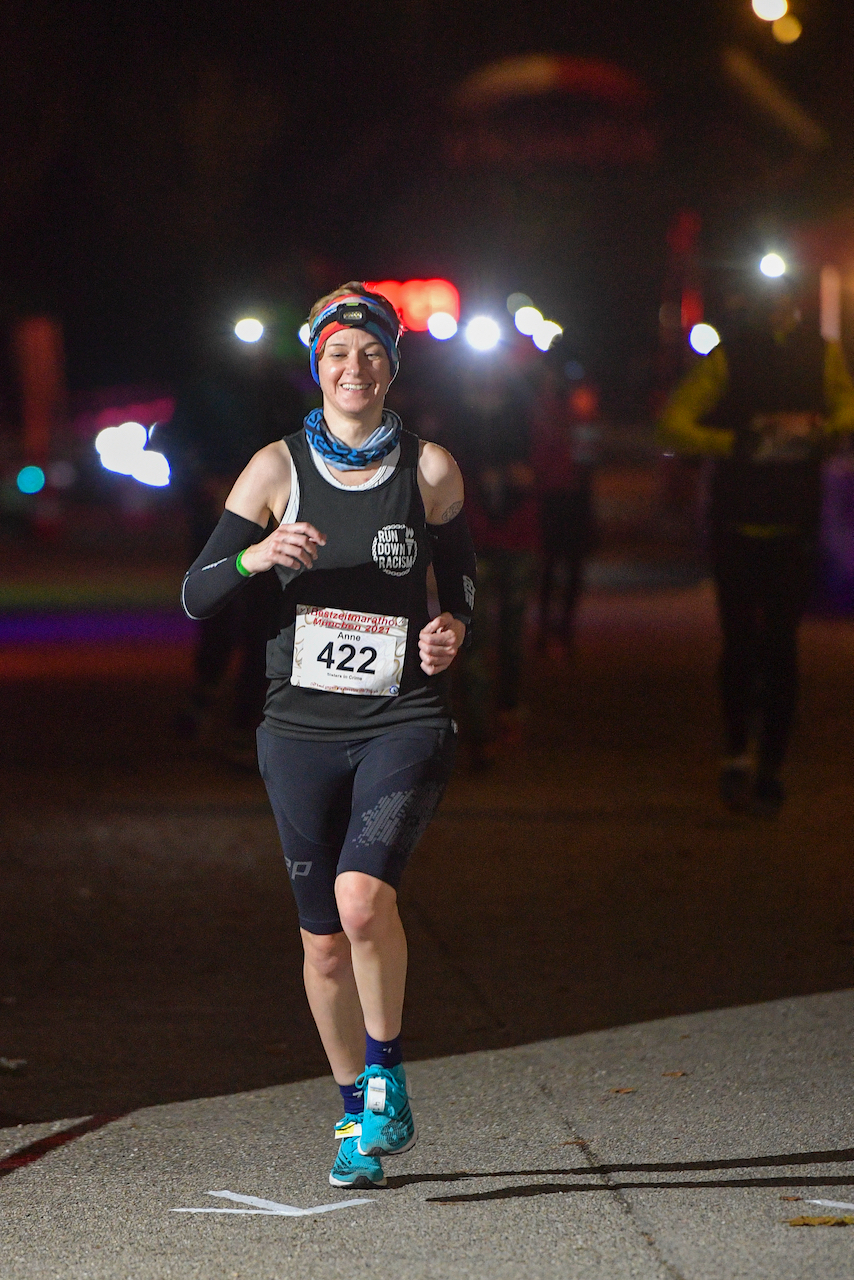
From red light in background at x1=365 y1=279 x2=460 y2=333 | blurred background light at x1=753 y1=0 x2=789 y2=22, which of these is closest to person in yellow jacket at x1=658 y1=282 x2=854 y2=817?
blurred background light at x1=753 y1=0 x2=789 y2=22

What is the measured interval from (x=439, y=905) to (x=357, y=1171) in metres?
2.93

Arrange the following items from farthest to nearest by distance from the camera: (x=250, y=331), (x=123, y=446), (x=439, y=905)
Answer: (x=123, y=446) < (x=250, y=331) < (x=439, y=905)

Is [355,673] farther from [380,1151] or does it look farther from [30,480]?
[30,480]

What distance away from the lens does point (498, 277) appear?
191ft

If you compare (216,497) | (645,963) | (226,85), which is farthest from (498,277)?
(645,963)

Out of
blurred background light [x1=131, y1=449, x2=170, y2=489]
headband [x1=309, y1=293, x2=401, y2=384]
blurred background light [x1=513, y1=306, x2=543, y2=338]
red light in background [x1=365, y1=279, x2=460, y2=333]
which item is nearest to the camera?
headband [x1=309, y1=293, x2=401, y2=384]

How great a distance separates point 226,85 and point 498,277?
728 inches

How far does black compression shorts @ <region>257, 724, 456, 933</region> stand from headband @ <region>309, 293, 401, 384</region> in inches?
33.8

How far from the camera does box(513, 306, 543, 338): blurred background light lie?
14102mm

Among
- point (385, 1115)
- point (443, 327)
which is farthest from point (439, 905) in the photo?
point (443, 327)

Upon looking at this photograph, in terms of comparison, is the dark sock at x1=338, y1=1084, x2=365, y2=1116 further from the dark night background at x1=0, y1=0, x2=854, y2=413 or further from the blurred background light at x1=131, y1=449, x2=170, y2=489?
the dark night background at x1=0, y1=0, x2=854, y2=413

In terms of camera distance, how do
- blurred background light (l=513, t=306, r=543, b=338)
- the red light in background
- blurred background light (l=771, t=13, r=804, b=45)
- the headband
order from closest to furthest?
the headband, blurred background light (l=513, t=306, r=543, b=338), blurred background light (l=771, t=13, r=804, b=45), the red light in background

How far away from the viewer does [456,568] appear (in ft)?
14.6

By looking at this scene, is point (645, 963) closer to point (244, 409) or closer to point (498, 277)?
point (244, 409)
